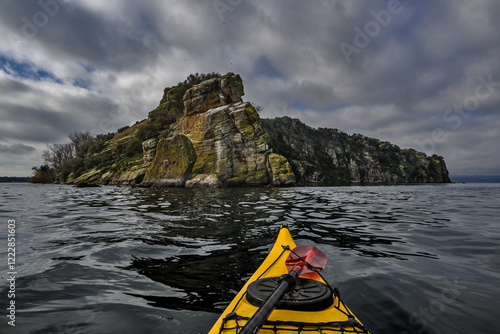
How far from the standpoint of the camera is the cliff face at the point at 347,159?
2781 inches

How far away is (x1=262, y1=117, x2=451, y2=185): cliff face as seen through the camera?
70.6 m

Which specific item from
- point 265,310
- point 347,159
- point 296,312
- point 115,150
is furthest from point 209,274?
point 347,159

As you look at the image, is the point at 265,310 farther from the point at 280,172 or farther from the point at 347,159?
the point at 347,159

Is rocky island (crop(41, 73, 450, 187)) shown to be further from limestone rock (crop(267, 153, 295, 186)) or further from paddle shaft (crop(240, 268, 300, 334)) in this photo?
paddle shaft (crop(240, 268, 300, 334))

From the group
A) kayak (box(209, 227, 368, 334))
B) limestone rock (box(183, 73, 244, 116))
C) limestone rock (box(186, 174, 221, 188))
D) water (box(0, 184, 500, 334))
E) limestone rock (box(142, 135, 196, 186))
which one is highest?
limestone rock (box(183, 73, 244, 116))

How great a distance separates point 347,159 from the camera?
252ft

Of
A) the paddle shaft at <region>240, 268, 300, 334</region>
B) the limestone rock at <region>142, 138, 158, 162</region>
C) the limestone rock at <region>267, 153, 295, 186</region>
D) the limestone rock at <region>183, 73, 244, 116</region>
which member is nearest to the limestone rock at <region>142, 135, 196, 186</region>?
the limestone rock at <region>142, 138, 158, 162</region>

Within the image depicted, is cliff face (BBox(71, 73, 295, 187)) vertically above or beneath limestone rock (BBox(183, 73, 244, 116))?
beneath

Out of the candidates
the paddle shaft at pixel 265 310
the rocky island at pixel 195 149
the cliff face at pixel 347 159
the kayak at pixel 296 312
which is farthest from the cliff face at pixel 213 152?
the cliff face at pixel 347 159

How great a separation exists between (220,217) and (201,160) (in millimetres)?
25655

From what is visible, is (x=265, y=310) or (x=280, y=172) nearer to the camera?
(x=265, y=310)

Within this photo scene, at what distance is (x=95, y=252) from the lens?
4.28m

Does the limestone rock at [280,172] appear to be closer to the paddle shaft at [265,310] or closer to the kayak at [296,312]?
the kayak at [296,312]

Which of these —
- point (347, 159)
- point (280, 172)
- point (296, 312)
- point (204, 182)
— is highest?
point (347, 159)
